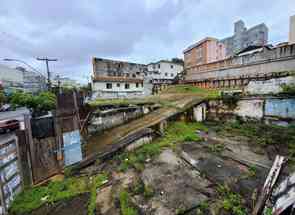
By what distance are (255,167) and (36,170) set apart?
5.82 m

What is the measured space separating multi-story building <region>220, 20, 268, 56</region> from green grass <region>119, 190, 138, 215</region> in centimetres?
3703

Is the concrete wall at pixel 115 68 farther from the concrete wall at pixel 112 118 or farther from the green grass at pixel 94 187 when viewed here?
the green grass at pixel 94 187

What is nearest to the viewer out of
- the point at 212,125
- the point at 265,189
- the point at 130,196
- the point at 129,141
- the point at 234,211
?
the point at 234,211

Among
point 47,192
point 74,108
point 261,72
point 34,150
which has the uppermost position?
point 261,72

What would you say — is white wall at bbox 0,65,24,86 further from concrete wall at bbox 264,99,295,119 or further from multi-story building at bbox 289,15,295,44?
multi-story building at bbox 289,15,295,44

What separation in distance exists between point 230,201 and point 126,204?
6.48ft

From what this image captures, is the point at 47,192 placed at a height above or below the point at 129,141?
below

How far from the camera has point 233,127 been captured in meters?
7.00

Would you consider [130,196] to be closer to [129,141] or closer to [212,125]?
[129,141]

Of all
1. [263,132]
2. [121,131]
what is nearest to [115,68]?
[121,131]

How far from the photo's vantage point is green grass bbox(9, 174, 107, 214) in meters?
2.81

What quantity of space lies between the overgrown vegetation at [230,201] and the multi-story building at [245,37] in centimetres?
3596

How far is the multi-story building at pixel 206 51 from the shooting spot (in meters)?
21.3

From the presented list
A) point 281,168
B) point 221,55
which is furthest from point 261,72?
point 221,55
